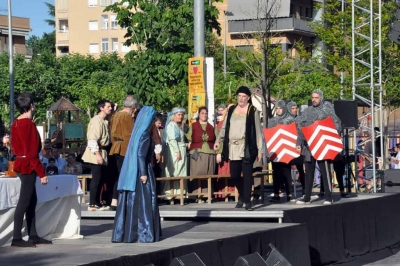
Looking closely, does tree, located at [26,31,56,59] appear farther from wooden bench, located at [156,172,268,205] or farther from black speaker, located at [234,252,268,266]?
black speaker, located at [234,252,268,266]

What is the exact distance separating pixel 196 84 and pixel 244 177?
4.91 meters

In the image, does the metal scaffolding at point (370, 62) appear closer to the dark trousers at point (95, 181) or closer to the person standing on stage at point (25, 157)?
the dark trousers at point (95, 181)

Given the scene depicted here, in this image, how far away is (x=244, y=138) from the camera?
14.4 metres

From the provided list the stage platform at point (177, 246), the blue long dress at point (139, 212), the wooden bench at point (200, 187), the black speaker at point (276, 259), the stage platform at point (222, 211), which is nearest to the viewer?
the stage platform at point (177, 246)

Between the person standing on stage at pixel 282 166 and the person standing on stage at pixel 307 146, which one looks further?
the person standing on stage at pixel 282 166

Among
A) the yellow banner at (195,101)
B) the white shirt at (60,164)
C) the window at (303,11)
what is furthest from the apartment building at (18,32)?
the yellow banner at (195,101)

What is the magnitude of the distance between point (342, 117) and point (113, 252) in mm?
10920

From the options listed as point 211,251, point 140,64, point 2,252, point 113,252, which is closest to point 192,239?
point 211,251

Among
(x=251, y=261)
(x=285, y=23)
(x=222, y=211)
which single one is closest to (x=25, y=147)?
(x=251, y=261)

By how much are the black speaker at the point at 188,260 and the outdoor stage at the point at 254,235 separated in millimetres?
196

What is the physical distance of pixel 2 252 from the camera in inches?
417

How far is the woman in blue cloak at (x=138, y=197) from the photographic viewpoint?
37.7 ft

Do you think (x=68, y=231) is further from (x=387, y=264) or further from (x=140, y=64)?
(x=140, y=64)

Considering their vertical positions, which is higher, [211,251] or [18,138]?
[18,138]
